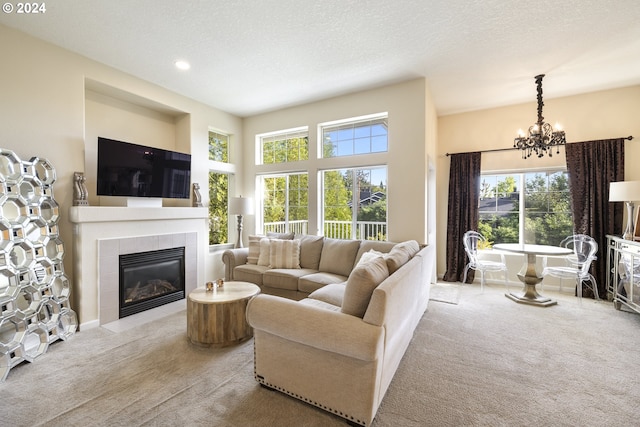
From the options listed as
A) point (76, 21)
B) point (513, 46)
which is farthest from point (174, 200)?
point (513, 46)

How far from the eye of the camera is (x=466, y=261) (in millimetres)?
4945

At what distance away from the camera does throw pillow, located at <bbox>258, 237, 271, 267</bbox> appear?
13.4 feet

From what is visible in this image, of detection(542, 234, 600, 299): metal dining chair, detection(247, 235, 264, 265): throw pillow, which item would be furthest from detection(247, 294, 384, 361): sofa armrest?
detection(542, 234, 600, 299): metal dining chair

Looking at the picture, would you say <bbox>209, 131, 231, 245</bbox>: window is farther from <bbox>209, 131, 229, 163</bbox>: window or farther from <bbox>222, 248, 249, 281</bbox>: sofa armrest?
<bbox>222, 248, 249, 281</bbox>: sofa armrest

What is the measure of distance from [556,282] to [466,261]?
51.8 inches

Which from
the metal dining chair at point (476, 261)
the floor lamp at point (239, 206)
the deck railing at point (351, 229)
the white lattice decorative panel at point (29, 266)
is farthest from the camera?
the floor lamp at point (239, 206)

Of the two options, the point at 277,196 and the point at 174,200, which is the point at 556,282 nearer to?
the point at 277,196

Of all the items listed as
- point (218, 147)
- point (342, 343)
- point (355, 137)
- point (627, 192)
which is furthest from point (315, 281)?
point (627, 192)

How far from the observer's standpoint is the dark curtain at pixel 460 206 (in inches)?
190

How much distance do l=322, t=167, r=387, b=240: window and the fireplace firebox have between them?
8.06 feet

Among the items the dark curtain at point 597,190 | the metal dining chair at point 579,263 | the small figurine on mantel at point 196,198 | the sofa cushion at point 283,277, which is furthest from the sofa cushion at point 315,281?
the dark curtain at point 597,190

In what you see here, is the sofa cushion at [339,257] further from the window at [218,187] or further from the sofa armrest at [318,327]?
the window at [218,187]

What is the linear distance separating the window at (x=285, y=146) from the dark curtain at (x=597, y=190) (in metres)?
4.22

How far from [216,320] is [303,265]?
1.66 meters
